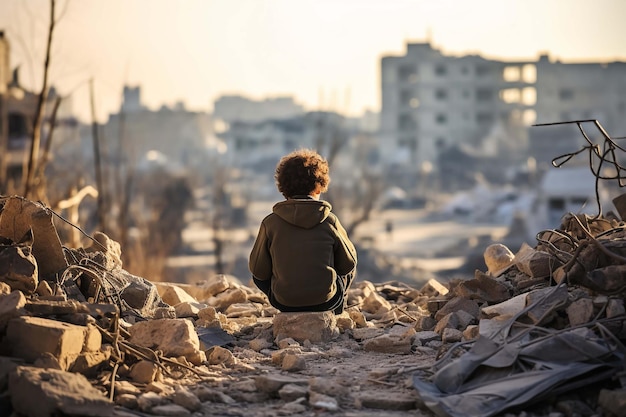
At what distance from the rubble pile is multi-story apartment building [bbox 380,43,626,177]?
57372 mm

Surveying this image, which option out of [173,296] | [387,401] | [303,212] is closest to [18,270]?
[303,212]

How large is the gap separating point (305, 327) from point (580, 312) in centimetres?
156

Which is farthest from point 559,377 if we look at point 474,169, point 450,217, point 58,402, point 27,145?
point 474,169

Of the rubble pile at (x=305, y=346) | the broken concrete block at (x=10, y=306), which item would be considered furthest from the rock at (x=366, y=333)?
the broken concrete block at (x=10, y=306)

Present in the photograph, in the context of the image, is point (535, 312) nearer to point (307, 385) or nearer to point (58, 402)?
point (307, 385)

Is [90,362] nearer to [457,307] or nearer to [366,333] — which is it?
[366,333]

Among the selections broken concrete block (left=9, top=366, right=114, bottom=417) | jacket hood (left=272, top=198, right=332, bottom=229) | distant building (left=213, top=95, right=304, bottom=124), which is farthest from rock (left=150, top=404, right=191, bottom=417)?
distant building (left=213, top=95, right=304, bottom=124)

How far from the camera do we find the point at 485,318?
5.03 m

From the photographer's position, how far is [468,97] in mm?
65688

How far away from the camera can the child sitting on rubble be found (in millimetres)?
5238

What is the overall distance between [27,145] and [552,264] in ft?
76.8

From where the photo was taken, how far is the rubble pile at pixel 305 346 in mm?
3885

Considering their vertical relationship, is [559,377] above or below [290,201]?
below

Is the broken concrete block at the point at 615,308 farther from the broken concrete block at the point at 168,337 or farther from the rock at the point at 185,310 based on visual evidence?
the rock at the point at 185,310
